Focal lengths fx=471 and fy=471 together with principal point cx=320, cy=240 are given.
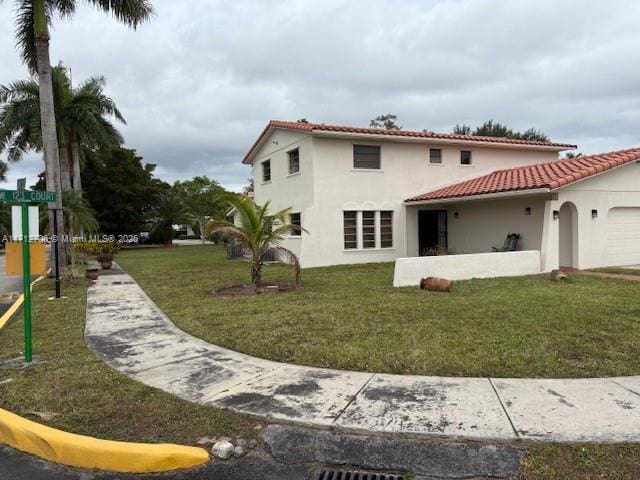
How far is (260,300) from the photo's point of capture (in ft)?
33.7

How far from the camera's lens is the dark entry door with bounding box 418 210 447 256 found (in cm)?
2006

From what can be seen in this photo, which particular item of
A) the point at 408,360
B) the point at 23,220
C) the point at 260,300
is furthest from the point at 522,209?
the point at 23,220

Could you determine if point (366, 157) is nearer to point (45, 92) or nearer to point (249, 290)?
point (249, 290)

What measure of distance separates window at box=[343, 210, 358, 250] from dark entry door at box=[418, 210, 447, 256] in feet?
10.5

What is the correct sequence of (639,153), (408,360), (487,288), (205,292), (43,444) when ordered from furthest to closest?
(639,153), (205,292), (487,288), (408,360), (43,444)

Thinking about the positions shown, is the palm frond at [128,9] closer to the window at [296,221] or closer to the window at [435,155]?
the window at [296,221]

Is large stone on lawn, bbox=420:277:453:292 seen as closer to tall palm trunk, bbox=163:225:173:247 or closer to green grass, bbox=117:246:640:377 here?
green grass, bbox=117:246:640:377

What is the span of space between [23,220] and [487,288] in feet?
30.8

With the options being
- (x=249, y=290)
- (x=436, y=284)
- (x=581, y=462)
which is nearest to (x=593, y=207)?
(x=436, y=284)

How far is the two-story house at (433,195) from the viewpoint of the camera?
14.9 m

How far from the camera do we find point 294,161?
19.6 meters

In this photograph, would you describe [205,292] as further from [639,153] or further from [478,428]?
[639,153]

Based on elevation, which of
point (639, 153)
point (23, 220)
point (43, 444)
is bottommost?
point (43, 444)

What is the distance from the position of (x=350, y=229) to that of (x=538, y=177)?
6960 mm
